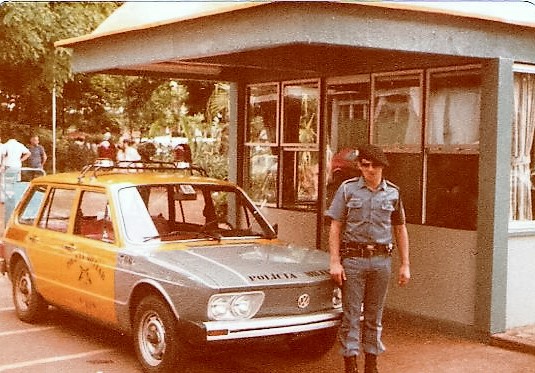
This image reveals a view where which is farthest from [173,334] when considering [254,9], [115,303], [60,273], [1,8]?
[1,8]

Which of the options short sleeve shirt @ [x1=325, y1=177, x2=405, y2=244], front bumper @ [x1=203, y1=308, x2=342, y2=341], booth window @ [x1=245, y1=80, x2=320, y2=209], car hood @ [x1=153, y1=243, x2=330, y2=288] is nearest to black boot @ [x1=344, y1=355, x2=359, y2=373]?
front bumper @ [x1=203, y1=308, x2=342, y2=341]

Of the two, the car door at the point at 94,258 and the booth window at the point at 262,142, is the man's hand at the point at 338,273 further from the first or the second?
the booth window at the point at 262,142

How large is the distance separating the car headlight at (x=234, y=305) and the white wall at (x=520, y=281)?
3205mm

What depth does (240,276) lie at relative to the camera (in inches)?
247

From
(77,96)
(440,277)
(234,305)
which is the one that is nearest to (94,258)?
(234,305)

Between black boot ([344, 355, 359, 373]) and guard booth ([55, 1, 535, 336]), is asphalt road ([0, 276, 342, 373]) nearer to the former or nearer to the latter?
black boot ([344, 355, 359, 373])

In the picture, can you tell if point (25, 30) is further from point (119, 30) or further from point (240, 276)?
point (240, 276)

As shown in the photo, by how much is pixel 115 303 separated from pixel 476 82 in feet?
14.3

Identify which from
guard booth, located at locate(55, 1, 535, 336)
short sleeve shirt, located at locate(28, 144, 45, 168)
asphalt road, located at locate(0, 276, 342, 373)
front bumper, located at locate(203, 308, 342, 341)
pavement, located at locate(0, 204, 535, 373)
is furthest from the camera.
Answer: short sleeve shirt, located at locate(28, 144, 45, 168)

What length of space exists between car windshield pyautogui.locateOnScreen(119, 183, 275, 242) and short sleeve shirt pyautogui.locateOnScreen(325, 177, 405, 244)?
136 cm

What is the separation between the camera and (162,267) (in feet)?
21.3

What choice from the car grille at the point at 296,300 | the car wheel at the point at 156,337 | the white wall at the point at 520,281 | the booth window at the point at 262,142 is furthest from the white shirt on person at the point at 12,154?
the car grille at the point at 296,300

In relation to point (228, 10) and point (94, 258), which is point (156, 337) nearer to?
point (94, 258)

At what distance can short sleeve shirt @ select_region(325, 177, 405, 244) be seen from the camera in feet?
21.0
